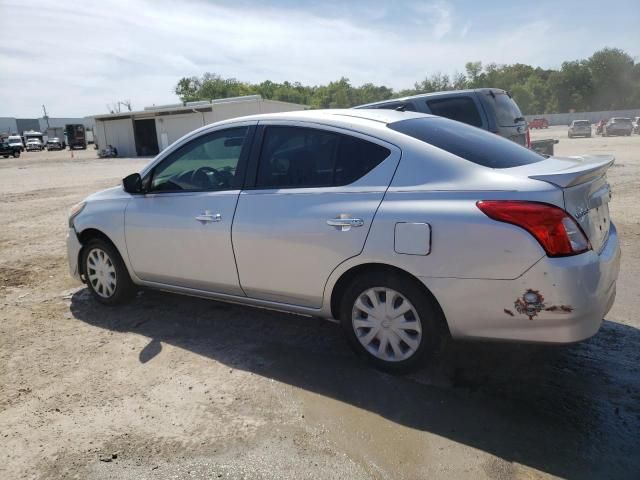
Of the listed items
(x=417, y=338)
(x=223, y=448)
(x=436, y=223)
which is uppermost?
(x=436, y=223)

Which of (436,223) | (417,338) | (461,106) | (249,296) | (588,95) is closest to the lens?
(436,223)

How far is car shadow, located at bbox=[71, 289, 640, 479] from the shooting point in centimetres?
265

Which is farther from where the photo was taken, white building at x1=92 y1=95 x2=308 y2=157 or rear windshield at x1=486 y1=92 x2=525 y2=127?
white building at x1=92 y1=95 x2=308 y2=157

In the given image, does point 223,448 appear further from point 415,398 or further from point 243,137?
point 243,137

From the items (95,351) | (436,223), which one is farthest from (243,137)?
(95,351)

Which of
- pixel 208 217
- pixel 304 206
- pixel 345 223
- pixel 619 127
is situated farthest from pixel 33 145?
pixel 345 223

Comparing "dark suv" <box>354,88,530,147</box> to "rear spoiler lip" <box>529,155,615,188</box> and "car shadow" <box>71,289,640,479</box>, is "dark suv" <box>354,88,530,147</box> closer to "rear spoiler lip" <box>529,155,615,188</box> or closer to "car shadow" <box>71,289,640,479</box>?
"car shadow" <box>71,289,640,479</box>

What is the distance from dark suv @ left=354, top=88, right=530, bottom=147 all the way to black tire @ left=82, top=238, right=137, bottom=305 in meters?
5.15

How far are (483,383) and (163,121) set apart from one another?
4207 centimetres

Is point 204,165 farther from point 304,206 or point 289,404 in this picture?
→ point 289,404

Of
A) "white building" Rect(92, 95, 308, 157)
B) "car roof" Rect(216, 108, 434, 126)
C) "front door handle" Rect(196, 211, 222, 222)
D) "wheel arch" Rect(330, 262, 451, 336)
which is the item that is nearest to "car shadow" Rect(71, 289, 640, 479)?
"wheel arch" Rect(330, 262, 451, 336)

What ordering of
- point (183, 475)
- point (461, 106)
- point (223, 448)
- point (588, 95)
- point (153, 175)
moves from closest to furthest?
point (183, 475) → point (223, 448) → point (153, 175) → point (461, 106) → point (588, 95)

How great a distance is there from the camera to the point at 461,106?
8.05m

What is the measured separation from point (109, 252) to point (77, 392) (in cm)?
164
